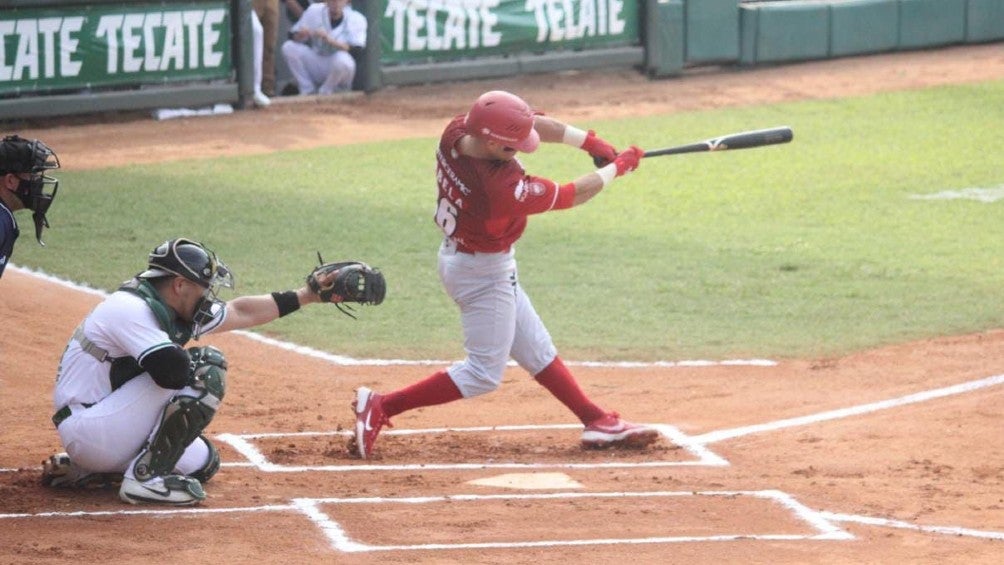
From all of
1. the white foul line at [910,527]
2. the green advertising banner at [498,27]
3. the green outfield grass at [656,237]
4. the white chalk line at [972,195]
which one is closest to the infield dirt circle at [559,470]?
the white foul line at [910,527]

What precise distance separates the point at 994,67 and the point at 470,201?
14.0 m

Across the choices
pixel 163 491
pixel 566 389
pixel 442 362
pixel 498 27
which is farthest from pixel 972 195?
pixel 163 491

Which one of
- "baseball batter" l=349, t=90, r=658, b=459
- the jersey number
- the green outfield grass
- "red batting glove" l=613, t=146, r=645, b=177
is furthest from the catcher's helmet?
the green outfield grass

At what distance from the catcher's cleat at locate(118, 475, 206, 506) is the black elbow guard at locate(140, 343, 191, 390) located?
17.1 inches

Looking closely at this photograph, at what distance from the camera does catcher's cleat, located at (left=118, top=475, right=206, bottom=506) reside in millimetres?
5715

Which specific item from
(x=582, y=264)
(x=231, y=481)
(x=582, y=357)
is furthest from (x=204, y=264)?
(x=582, y=264)

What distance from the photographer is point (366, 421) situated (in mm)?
6602

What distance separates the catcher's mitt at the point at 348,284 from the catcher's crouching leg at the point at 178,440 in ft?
1.79

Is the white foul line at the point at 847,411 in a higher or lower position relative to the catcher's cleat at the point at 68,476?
lower

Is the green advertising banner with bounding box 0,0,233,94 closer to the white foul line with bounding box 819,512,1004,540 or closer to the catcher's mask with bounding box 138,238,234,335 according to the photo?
the catcher's mask with bounding box 138,238,234,335

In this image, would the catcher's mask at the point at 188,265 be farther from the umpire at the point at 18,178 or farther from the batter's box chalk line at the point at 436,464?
the batter's box chalk line at the point at 436,464

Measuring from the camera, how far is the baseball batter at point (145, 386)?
5660 mm

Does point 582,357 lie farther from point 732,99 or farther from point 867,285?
point 732,99

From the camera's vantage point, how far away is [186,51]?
1489 cm
